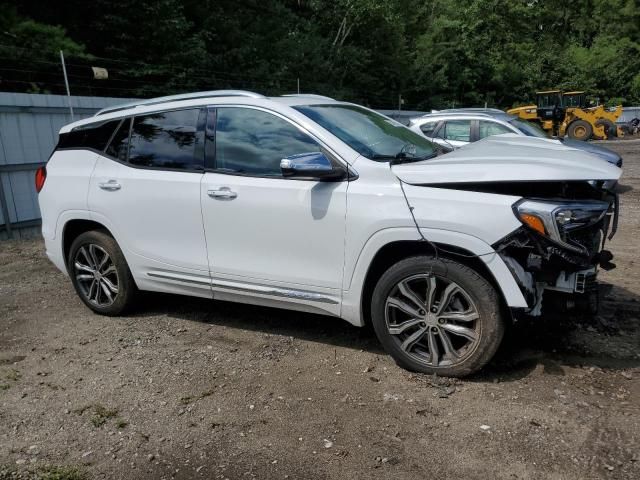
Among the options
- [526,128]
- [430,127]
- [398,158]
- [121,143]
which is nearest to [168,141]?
[121,143]

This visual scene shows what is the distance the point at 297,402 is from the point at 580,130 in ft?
83.7

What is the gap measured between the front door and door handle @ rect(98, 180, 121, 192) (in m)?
0.90

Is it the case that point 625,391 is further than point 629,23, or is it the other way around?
point 629,23

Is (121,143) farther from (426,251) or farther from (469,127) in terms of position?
(469,127)

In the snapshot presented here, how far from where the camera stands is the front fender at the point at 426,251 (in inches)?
127

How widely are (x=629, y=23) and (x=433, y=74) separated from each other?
83.8 feet

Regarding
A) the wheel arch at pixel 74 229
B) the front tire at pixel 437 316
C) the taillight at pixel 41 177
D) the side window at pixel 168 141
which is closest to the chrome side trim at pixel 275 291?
the front tire at pixel 437 316

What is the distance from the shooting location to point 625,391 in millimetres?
3320

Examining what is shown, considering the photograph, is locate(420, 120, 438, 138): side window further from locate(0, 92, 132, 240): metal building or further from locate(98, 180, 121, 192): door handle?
locate(98, 180, 121, 192): door handle

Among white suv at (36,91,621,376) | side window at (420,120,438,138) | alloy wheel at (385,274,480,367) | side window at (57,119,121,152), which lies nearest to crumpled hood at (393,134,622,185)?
white suv at (36,91,621,376)

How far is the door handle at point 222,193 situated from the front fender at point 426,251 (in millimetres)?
1029

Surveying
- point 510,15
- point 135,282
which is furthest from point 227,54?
point 510,15

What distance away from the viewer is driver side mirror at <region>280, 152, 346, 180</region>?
350 centimetres

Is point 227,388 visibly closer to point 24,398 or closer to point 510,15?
point 24,398
